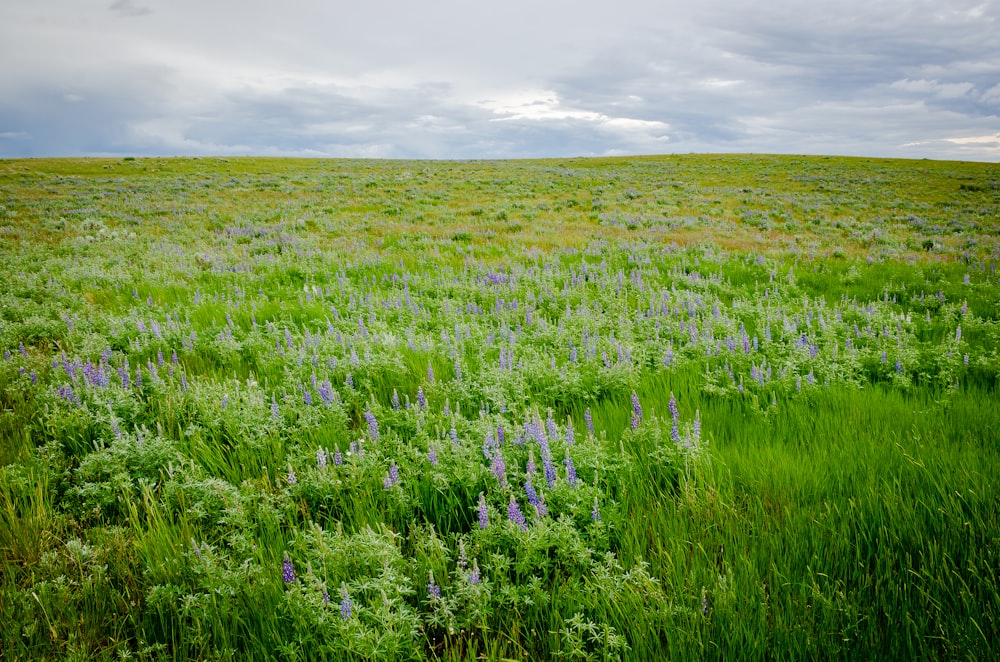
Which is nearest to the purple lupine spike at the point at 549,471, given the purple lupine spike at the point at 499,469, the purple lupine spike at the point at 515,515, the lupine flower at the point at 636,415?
the purple lupine spike at the point at 499,469

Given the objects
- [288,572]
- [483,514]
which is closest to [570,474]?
[483,514]

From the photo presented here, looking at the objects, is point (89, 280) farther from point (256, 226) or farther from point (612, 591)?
point (612, 591)

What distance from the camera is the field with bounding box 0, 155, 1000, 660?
2.10 metres

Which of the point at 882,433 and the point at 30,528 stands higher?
the point at 882,433

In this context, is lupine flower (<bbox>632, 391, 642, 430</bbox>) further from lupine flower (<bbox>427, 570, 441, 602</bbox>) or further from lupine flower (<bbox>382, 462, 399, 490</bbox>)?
lupine flower (<bbox>427, 570, 441, 602</bbox>)

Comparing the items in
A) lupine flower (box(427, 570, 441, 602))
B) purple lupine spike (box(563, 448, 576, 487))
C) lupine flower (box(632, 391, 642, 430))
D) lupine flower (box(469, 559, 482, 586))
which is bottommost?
lupine flower (box(427, 570, 441, 602))

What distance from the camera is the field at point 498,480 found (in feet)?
6.89

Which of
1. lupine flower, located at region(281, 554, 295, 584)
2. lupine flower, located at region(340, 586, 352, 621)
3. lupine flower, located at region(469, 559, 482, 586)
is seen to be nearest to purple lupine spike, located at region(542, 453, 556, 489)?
lupine flower, located at region(469, 559, 482, 586)

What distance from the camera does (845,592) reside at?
2174 millimetres

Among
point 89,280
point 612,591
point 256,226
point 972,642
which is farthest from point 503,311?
point 256,226

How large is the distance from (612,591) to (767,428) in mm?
2229

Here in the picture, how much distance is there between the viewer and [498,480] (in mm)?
2930

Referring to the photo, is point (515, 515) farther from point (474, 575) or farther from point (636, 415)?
point (636, 415)

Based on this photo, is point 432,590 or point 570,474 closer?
point 432,590
